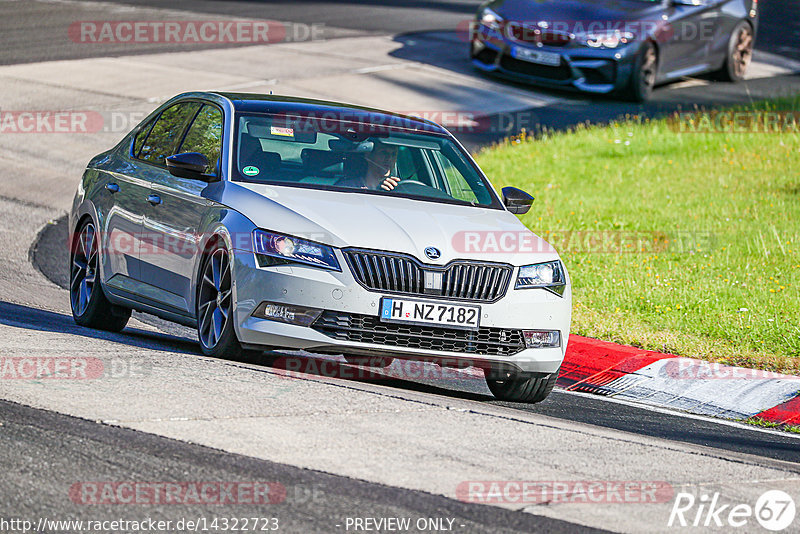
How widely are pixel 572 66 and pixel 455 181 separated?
11.9 metres

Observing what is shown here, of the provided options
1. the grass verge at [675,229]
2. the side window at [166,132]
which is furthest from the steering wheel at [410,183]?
the grass verge at [675,229]

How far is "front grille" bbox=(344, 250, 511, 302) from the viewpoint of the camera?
23.5ft

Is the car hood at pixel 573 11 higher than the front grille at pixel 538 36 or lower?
higher

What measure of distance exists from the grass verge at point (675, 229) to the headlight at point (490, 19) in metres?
2.48

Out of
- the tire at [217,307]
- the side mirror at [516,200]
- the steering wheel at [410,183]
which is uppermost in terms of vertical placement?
the steering wheel at [410,183]

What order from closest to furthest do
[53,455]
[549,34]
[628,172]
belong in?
[53,455]
[628,172]
[549,34]

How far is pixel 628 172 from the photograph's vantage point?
1661 centimetres

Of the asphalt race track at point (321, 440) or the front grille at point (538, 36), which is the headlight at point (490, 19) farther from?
the asphalt race track at point (321, 440)

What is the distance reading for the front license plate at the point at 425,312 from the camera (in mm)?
7184

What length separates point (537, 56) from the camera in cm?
2022

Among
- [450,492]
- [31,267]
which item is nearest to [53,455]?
[450,492]

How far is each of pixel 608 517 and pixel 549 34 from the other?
1551cm

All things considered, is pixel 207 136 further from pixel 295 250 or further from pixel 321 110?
pixel 295 250

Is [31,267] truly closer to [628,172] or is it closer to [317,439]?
[317,439]
